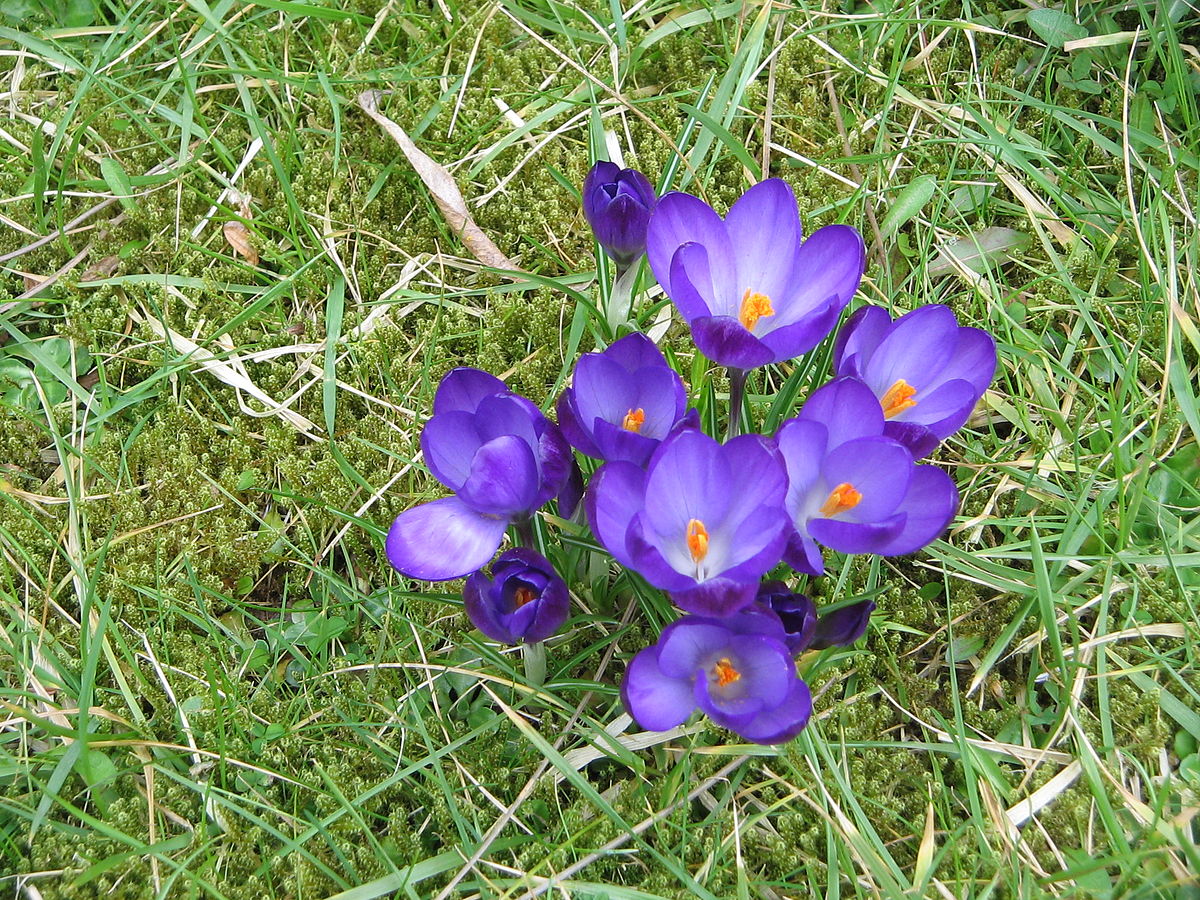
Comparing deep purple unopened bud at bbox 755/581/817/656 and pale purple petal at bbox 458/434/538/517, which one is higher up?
pale purple petal at bbox 458/434/538/517

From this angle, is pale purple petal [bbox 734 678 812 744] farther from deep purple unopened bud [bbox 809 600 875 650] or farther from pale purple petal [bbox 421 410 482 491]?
pale purple petal [bbox 421 410 482 491]

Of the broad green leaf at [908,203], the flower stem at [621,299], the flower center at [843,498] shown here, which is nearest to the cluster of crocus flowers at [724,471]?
the flower center at [843,498]

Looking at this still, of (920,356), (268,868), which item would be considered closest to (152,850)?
(268,868)

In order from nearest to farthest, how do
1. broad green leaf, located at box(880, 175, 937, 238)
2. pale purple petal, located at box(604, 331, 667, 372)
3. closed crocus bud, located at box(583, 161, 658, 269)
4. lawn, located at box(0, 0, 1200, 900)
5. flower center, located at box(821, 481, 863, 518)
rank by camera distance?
flower center, located at box(821, 481, 863, 518) → pale purple petal, located at box(604, 331, 667, 372) → lawn, located at box(0, 0, 1200, 900) → closed crocus bud, located at box(583, 161, 658, 269) → broad green leaf, located at box(880, 175, 937, 238)

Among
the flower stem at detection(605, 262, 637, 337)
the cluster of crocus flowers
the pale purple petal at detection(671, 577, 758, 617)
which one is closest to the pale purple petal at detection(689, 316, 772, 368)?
the cluster of crocus flowers

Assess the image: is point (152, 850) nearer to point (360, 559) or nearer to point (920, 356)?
point (360, 559)

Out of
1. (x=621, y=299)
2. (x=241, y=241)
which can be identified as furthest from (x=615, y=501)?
(x=241, y=241)

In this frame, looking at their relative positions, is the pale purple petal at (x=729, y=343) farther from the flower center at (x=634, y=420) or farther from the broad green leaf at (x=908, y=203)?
the broad green leaf at (x=908, y=203)
